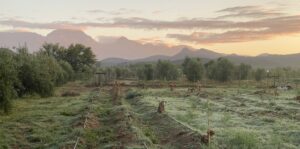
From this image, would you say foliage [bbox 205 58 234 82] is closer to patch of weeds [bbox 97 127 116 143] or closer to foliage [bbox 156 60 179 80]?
foliage [bbox 156 60 179 80]

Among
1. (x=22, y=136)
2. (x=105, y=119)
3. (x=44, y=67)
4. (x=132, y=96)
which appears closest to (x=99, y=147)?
(x=22, y=136)

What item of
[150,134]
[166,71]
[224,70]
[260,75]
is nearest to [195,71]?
[224,70]

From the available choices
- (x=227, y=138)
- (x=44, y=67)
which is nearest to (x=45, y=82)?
(x=44, y=67)

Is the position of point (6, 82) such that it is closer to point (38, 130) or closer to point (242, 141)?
point (38, 130)

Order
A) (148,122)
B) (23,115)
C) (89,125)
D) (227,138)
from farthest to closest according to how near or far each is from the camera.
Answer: (23,115), (148,122), (89,125), (227,138)

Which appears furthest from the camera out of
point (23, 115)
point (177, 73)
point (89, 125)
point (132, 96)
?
point (177, 73)

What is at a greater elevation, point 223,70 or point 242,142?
point 223,70

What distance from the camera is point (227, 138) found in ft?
70.1

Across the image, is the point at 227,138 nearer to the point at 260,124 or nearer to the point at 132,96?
the point at 260,124

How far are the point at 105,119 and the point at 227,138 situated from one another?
1283 centimetres

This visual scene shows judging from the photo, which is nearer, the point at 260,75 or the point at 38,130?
the point at 38,130

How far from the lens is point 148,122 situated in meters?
31.1

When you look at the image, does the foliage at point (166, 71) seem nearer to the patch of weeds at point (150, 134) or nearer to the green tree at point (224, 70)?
the green tree at point (224, 70)

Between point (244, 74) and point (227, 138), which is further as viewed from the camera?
point (244, 74)
